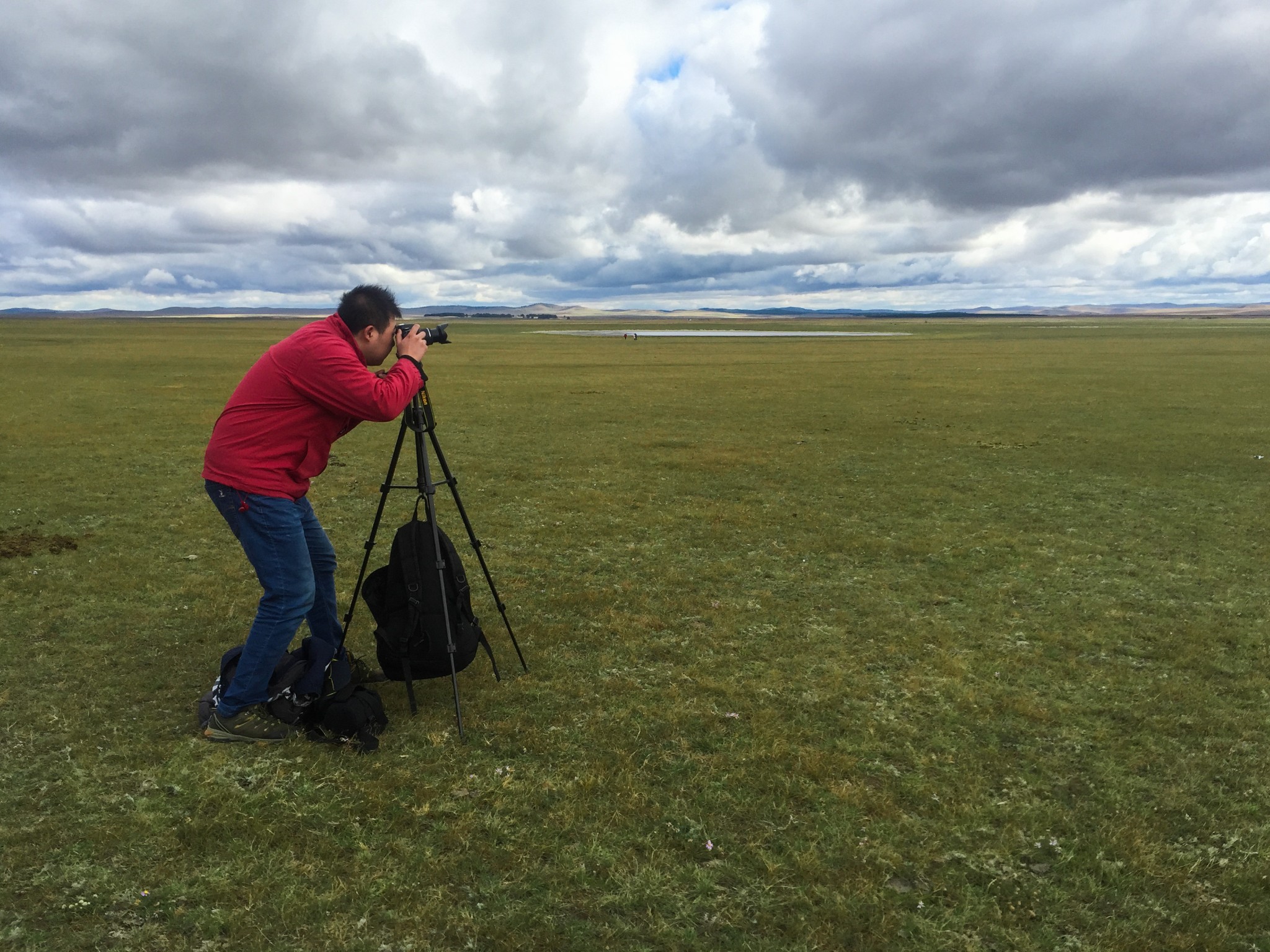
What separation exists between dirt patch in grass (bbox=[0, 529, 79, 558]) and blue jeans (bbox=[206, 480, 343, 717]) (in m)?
6.46

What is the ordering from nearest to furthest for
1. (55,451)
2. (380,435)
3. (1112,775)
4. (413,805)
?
1. (413,805)
2. (1112,775)
3. (55,451)
4. (380,435)

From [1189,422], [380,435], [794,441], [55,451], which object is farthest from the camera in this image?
[1189,422]

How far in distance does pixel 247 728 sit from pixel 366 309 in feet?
10.3

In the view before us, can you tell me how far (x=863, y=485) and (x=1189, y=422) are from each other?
14.5m

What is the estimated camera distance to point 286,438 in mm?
5145

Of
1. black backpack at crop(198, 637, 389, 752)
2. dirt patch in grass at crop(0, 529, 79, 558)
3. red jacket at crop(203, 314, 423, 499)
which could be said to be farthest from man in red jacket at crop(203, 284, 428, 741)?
dirt patch in grass at crop(0, 529, 79, 558)

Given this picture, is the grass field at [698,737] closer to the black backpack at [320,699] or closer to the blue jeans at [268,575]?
the black backpack at [320,699]

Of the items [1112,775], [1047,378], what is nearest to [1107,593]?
[1112,775]

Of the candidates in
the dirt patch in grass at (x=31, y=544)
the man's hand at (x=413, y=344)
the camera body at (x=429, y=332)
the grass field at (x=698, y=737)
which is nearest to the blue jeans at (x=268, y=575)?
the grass field at (x=698, y=737)

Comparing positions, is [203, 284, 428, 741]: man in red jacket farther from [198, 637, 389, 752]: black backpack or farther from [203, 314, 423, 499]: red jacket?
[198, 637, 389, 752]: black backpack

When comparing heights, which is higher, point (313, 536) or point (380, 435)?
point (313, 536)

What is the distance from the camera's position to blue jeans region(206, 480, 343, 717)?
5.11 metres

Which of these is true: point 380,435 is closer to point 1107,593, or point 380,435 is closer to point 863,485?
point 863,485

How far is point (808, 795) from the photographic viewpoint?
5023 millimetres
